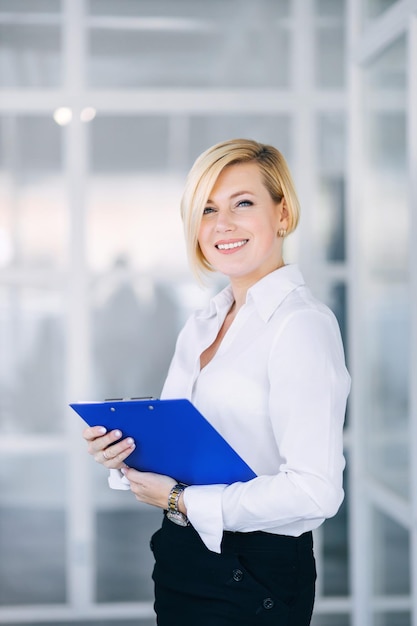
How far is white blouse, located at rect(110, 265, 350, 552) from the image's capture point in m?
1.52

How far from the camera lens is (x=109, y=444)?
1695 mm

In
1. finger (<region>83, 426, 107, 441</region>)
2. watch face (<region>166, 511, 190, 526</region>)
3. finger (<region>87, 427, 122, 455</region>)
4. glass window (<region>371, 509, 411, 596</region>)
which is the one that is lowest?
glass window (<region>371, 509, 411, 596</region>)

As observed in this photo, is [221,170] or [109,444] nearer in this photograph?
[109,444]

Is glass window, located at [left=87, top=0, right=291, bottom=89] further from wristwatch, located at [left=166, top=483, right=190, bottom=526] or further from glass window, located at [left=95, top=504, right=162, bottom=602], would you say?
wristwatch, located at [left=166, top=483, right=190, bottom=526]

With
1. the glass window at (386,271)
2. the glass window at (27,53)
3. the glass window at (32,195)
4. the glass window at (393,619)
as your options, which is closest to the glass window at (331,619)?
the glass window at (393,619)

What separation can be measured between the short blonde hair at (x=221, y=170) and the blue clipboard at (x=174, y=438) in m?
0.45

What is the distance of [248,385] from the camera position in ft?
5.46

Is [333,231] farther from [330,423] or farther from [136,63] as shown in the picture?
[330,423]

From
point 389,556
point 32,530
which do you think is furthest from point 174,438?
point 32,530

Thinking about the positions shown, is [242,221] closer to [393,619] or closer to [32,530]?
[393,619]

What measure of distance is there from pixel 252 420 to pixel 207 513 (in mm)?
200

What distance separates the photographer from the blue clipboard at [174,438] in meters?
1.55

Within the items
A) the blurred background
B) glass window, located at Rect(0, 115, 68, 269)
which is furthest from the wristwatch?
glass window, located at Rect(0, 115, 68, 269)

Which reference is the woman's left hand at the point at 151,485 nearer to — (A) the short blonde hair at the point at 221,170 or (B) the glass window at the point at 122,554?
(A) the short blonde hair at the point at 221,170
